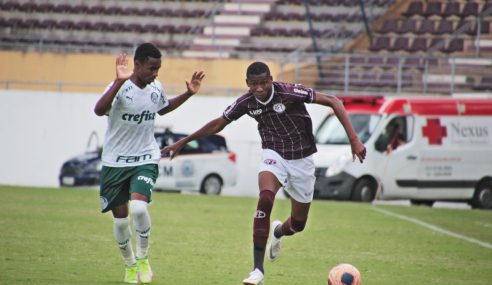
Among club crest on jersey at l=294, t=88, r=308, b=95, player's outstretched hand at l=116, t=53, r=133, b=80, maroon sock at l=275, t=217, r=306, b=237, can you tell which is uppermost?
player's outstretched hand at l=116, t=53, r=133, b=80

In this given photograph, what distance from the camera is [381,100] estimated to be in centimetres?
2788

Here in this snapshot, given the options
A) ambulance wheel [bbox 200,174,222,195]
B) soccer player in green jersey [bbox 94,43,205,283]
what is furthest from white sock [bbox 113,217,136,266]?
ambulance wheel [bbox 200,174,222,195]

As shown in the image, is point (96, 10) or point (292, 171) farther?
point (96, 10)

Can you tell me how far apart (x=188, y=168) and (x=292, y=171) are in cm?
1847

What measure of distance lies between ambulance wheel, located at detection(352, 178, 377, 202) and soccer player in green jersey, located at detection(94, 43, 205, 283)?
17094 mm

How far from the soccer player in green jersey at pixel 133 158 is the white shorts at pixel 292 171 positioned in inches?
45.3

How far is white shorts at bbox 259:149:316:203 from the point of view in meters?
11.1

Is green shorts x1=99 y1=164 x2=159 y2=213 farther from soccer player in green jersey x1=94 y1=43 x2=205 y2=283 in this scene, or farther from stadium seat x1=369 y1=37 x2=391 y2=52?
stadium seat x1=369 y1=37 x2=391 y2=52

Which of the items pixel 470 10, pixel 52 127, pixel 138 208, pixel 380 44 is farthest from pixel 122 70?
pixel 470 10

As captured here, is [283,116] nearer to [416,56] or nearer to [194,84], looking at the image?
[194,84]

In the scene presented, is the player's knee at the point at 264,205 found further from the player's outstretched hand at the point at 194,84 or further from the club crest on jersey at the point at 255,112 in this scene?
the player's outstretched hand at the point at 194,84

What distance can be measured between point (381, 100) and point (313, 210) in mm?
5432

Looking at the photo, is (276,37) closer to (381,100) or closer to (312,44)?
(312,44)

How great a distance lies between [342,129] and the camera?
27.8 metres
